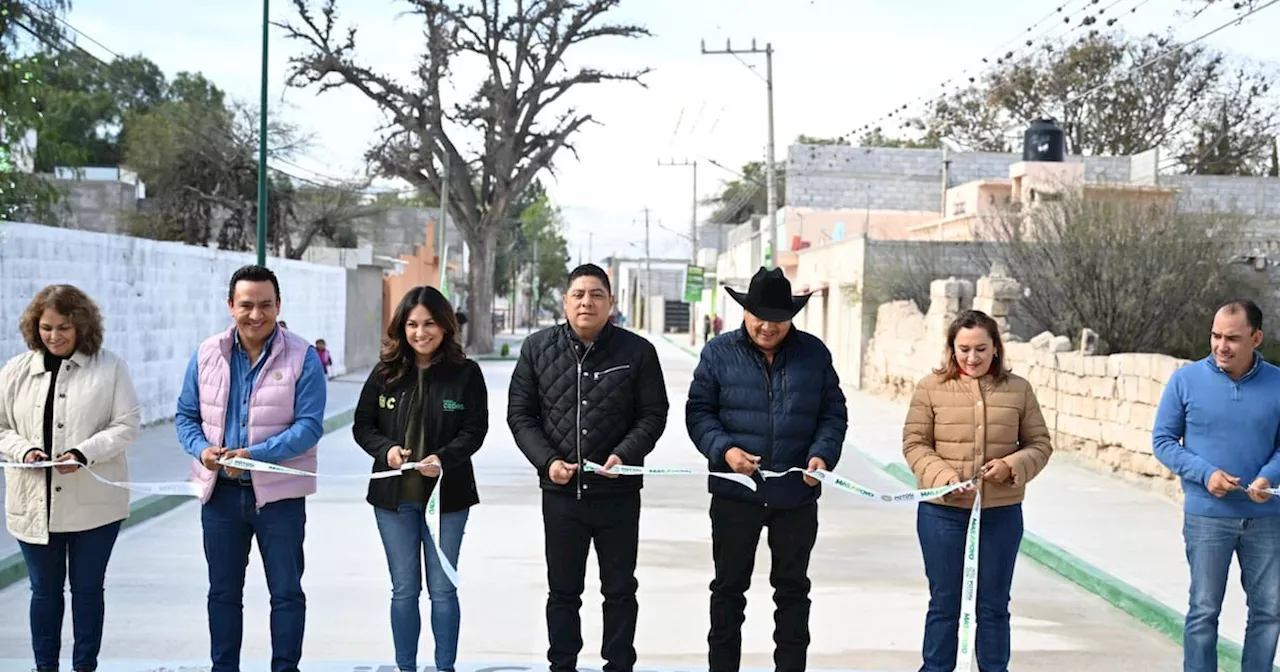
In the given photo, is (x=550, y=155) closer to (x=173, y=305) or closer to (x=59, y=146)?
(x=173, y=305)

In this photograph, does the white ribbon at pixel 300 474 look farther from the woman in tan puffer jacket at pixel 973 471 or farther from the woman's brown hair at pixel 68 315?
the woman in tan puffer jacket at pixel 973 471

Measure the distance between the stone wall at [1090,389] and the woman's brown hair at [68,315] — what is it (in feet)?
25.6

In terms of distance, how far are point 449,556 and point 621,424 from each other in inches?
37.1

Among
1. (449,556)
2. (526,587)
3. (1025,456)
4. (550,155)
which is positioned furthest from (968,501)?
(550,155)

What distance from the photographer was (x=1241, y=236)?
76.2 feet

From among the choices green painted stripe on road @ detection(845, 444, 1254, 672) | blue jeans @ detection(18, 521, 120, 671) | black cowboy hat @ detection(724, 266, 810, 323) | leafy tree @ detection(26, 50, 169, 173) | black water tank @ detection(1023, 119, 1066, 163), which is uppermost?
leafy tree @ detection(26, 50, 169, 173)

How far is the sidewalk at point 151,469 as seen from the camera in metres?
8.41

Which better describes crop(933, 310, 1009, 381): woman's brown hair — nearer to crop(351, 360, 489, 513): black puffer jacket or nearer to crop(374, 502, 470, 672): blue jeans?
crop(351, 360, 489, 513): black puffer jacket

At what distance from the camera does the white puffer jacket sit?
5527mm

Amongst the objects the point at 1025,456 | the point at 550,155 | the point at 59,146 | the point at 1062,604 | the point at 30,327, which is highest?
the point at 550,155

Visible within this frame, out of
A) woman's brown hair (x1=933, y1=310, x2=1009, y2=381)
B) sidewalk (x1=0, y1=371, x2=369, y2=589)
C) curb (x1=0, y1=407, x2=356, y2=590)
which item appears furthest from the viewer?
sidewalk (x1=0, y1=371, x2=369, y2=589)

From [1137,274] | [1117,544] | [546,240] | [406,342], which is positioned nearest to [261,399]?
[406,342]

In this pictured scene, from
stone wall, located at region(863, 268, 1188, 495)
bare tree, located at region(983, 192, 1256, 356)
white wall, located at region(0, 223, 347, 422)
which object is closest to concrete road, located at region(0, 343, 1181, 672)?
stone wall, located at region(863, 268, 1188, 495)

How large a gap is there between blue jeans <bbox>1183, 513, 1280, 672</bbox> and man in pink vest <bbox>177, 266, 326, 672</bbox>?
379cm
